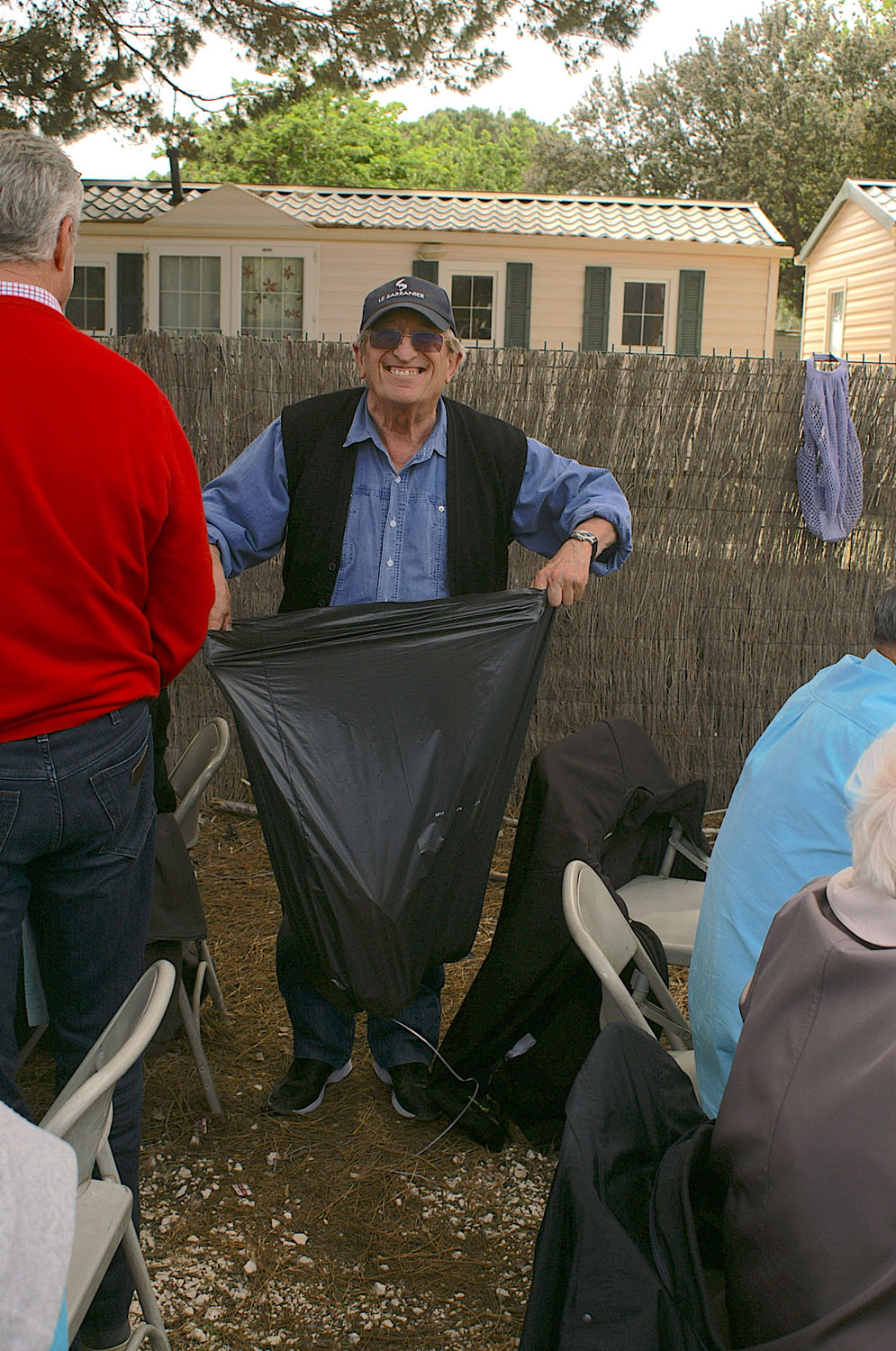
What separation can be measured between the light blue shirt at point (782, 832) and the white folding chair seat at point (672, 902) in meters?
0.68

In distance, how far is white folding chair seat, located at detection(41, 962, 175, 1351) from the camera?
136 cm

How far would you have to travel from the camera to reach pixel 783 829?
6.20 ft

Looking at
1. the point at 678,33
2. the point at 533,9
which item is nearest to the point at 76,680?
the point at 533,9

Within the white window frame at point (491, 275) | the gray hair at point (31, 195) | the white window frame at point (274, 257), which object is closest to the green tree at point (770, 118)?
the white window frame at point (491, 275)

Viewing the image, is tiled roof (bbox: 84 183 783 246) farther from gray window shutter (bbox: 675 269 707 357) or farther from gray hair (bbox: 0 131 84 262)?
gray hair (bbox: 0 131 84 262)

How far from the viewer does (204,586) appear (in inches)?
75.0

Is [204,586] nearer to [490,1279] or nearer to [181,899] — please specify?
[181,899]

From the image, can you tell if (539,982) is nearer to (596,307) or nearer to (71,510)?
(71,510)

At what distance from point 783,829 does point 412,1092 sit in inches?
50.8

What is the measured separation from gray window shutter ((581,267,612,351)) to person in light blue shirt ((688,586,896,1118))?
13808 millimetres

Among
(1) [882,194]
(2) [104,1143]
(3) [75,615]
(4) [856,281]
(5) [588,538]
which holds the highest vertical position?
(1) [882,194]

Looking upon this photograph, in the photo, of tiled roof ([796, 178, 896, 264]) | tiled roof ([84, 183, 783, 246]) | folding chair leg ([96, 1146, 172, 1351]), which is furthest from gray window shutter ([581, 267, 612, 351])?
folding chair leg ([96, 1146, 172, 1351])

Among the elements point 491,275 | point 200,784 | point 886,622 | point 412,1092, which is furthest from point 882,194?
point 412,1092

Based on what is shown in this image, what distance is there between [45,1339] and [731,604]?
434 cm
